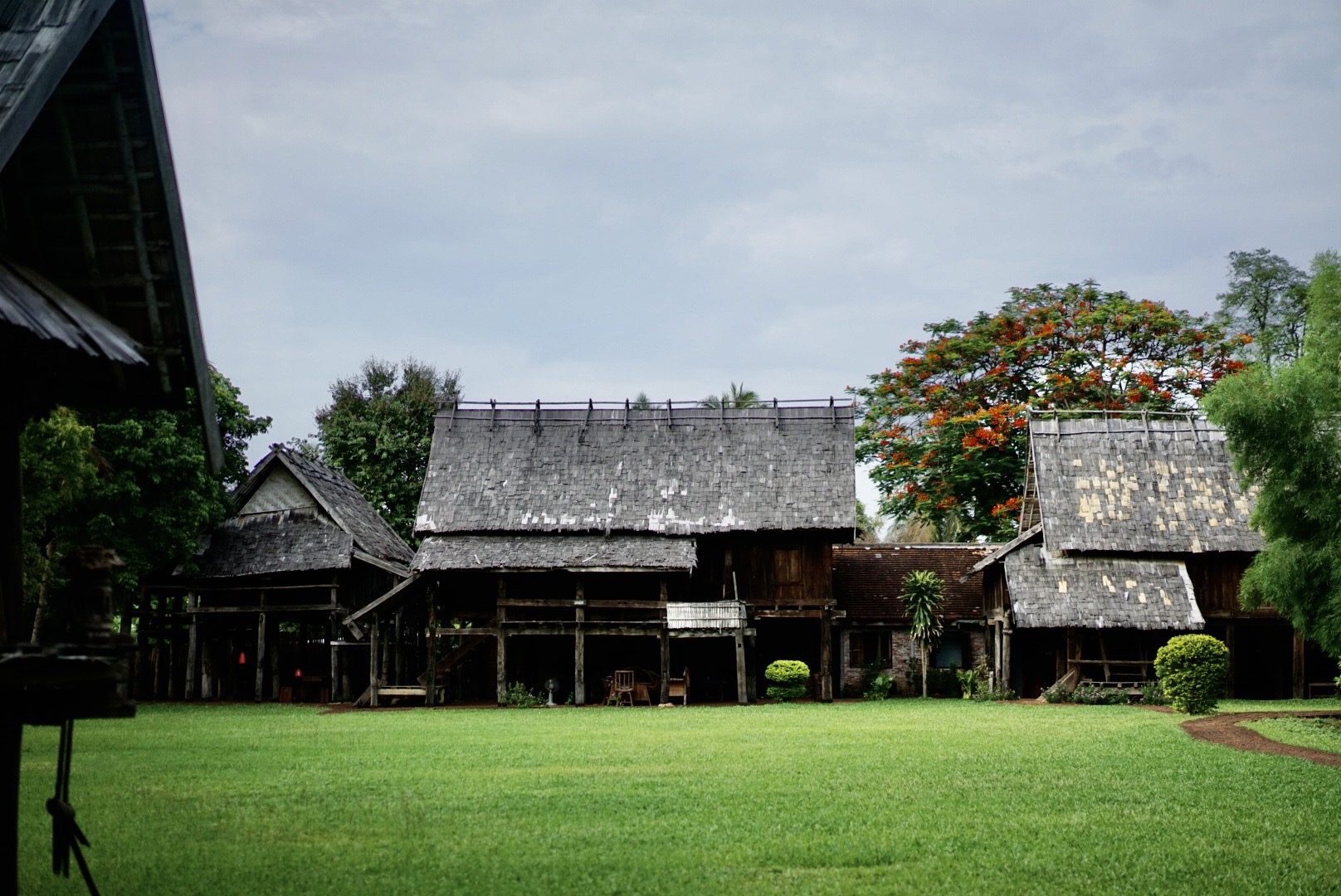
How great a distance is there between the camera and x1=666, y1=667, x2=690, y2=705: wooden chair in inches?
1248

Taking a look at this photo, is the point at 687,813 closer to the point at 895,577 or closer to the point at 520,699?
the point at 520,699

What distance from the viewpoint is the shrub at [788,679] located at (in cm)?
3300

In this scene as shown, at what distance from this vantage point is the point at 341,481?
38906mm

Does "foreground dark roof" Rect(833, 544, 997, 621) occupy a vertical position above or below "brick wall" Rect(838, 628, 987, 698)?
above

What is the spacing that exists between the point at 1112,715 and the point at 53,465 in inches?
846

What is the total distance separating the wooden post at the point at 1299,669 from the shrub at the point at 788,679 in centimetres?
1245

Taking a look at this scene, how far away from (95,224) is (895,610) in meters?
31.4

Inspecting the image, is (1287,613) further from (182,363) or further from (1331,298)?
(182,363)

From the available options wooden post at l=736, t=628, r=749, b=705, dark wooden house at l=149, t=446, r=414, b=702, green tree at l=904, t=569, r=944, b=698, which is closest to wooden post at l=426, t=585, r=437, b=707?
dark wooden house at l=149, t=446, r=414, b=702

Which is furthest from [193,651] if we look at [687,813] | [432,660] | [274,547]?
[687,813]

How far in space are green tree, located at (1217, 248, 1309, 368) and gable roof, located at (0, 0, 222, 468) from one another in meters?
40.8

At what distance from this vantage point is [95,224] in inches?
293

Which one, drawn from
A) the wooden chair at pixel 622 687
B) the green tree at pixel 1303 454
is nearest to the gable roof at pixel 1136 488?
the green tree at pixel 1303 454

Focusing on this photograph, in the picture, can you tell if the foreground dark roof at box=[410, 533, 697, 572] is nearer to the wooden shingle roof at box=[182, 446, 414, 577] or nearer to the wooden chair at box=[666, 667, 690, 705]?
the wooden shingle roof at box=[182, 446, 414, 577]
